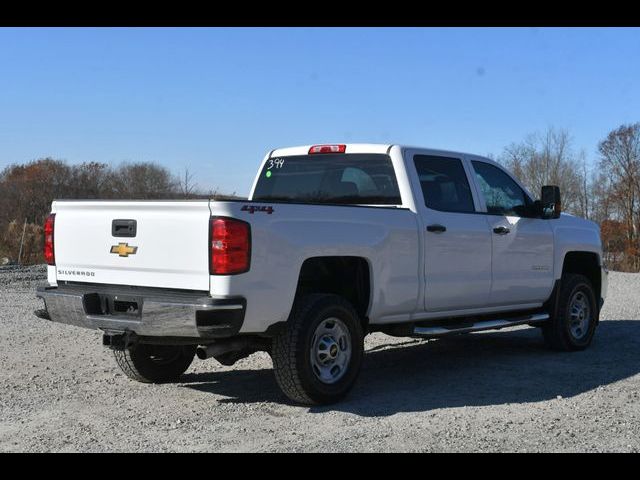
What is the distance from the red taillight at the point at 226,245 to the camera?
17.4ft

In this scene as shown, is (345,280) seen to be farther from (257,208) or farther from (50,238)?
(50,238)

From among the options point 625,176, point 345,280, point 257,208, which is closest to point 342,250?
point 345,280

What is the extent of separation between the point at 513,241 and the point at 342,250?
250 cm

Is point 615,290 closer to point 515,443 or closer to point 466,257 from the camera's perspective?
point 466,257

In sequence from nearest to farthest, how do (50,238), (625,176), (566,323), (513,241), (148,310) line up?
(148,310)
(50,238)
(513,241)
(566,323)
(625,176)

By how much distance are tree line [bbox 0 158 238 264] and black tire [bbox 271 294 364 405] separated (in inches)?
621

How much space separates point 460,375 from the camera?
7.48 meters

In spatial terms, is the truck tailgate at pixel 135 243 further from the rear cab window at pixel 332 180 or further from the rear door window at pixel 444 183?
the rear door window at pixel 444 183

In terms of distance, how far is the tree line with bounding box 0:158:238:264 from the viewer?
2212 centimetres

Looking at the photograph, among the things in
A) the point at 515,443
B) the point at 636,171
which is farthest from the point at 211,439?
the point at 636,171

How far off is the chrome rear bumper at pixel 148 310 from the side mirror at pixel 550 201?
162 inches

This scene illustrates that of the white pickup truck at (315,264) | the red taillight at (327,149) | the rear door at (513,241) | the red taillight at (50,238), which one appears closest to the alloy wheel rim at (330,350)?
the white pickup truck at (315,264)

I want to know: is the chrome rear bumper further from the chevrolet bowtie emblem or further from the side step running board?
the side step running board
